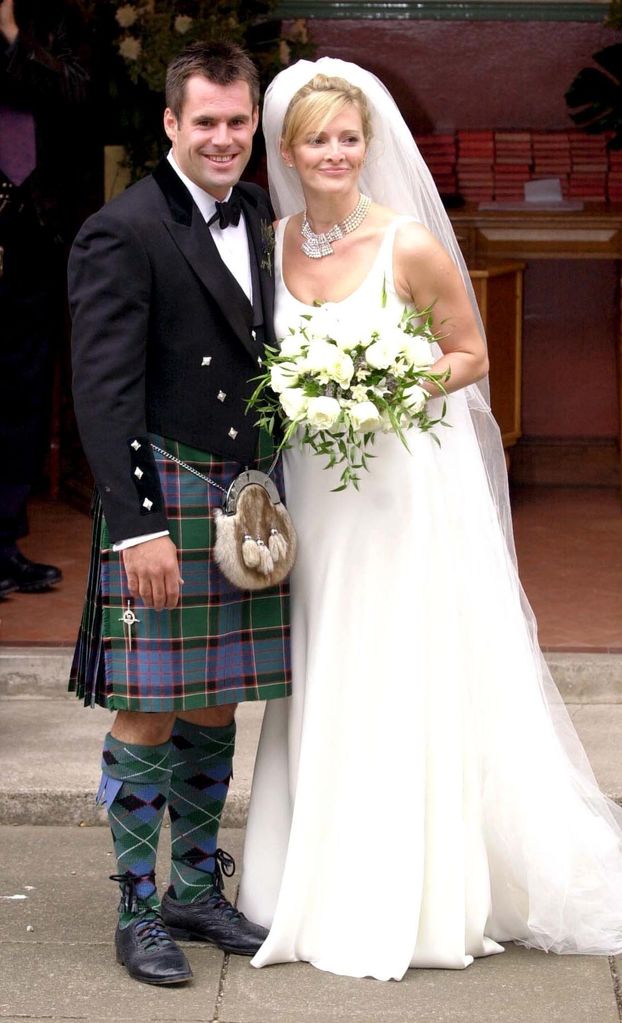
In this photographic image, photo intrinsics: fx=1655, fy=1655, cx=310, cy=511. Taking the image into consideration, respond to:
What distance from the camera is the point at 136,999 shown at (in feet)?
11.9

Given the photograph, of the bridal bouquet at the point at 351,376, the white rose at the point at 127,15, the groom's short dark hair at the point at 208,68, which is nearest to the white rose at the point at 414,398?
the bridal bouquet at the point at 351,376

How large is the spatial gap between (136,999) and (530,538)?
3.78 meters

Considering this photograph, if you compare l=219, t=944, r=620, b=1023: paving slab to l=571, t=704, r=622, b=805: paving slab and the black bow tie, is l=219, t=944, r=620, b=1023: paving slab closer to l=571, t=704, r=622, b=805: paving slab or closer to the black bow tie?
l=571, t=704, r=622, b=805: paving slab

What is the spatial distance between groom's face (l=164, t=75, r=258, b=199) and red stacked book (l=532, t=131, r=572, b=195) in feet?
14.8

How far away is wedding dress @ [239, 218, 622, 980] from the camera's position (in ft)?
12.3

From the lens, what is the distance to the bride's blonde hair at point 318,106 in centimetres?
362

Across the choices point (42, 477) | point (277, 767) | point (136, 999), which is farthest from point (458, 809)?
point (42, 477)

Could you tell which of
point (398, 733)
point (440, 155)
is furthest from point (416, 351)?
point (440, 155)

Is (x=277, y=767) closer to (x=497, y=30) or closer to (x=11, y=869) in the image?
(x=11, y=869)

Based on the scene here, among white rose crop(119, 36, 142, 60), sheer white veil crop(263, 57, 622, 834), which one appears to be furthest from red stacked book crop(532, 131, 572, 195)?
sheer white veil crop(263, 57, 622, 834)

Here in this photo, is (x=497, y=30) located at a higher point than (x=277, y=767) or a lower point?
higher

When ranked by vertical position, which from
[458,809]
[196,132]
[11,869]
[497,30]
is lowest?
[11,869]

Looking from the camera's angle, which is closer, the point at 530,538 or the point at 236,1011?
the point at 236,1011

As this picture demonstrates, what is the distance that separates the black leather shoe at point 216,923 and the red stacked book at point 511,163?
15.4 feet
